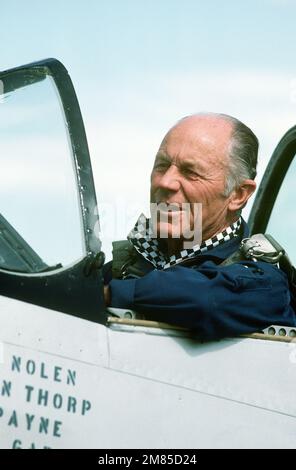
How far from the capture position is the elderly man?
219 cm

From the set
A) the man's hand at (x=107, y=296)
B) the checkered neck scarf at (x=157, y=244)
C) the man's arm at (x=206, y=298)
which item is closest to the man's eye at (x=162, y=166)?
the checkered neck scarf at (x=157, y=244)

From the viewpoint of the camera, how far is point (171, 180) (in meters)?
2.66

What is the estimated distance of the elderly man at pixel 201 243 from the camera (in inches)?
86.2

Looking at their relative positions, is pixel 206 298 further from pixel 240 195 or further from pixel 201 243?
pixel 240 195

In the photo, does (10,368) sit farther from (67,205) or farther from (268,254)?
(268,254)

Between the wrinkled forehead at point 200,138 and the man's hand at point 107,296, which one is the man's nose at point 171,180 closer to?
the wrinkled forehead at point 200,138

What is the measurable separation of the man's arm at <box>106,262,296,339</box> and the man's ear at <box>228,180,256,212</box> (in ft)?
1.60

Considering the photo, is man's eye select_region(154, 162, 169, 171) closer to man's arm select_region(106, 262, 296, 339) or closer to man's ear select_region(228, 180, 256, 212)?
man's ear select_region(228, 180, 256, 212)

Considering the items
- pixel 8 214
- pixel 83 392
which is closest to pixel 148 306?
pixel 83 392

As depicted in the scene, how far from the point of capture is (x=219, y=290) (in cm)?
219

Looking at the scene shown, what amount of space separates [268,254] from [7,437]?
1048 mm

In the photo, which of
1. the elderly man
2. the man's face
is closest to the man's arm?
the elderly man

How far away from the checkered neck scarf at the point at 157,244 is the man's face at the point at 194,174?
0.07m

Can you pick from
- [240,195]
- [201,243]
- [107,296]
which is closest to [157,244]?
[201,243]
